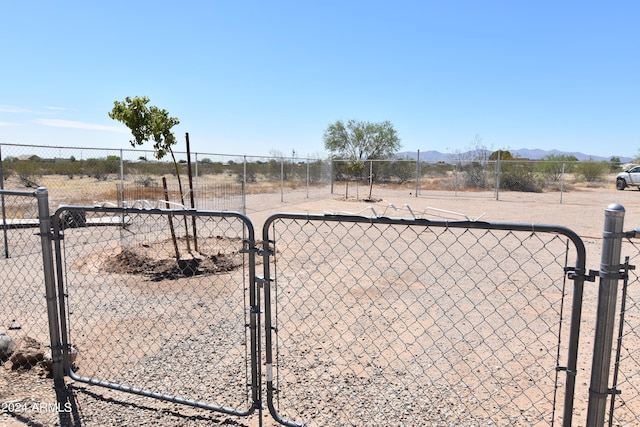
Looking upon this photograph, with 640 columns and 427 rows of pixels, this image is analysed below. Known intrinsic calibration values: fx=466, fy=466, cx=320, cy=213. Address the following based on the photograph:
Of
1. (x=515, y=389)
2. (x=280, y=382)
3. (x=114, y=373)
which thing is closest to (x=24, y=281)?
(x=114, y=373)

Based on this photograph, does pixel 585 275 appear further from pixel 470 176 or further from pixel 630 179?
pixel 630 179

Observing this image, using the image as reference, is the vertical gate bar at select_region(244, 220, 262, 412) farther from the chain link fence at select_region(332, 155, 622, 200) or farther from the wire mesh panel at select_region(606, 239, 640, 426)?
the chain link fence at select_region(332, 155, 622, 200)

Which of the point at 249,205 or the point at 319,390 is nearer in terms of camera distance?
the point at 319,390

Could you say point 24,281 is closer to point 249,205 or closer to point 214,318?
point 214,318

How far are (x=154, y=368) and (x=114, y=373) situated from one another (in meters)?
0.32

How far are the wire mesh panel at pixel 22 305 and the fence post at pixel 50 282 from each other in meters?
0.09

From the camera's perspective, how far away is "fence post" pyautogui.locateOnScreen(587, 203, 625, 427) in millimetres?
2156

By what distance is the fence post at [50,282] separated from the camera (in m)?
3.46

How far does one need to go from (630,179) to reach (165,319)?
3212 cm

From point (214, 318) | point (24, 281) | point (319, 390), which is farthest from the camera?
point (24, 281)

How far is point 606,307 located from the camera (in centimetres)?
221

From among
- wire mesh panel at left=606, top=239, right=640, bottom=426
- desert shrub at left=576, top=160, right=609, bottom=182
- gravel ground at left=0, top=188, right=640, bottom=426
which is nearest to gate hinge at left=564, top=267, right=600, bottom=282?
wire mesh panel at left=606, top=239, right=640, bottom=426

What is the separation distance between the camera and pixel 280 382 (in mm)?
3742

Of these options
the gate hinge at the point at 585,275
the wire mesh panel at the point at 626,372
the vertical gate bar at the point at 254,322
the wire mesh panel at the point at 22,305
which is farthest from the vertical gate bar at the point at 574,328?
the wire mesh panel at the point at 22,305
